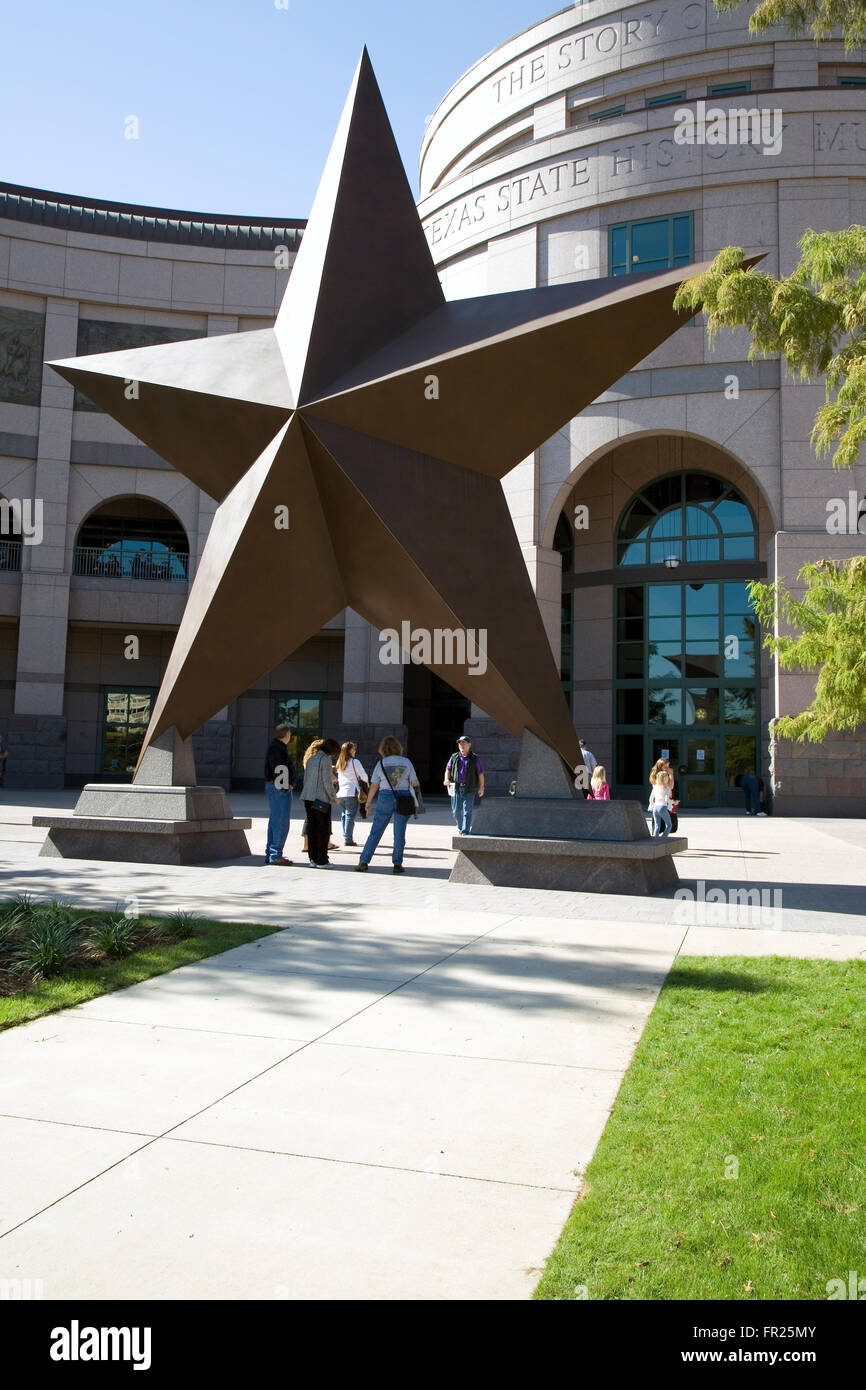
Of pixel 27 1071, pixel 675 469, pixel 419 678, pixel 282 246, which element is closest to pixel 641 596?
pixel 675 469

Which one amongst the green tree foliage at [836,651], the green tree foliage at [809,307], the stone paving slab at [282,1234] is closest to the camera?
the stone paving slab at [282,1234]

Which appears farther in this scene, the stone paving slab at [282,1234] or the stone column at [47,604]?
the stone column at [47,604]

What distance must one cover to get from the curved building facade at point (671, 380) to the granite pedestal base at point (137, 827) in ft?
49.0

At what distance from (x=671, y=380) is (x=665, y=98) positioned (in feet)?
29.3

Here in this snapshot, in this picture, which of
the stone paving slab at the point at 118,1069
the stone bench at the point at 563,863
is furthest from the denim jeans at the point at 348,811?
the stone paving slab at the point at 118,1069

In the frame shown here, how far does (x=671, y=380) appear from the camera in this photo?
25969mm

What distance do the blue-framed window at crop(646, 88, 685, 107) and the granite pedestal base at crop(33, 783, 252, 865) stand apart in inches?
1001

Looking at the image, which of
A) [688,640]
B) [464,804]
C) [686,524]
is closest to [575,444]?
[686,524]

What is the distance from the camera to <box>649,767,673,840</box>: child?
48.2ft

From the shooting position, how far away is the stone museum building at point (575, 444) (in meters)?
25.1

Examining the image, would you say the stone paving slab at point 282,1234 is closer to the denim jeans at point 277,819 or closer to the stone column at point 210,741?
the denim jeans at point 277,819

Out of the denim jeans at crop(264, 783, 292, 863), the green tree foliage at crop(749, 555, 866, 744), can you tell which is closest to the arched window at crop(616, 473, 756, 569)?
the green tree foliage at crop(749, 555, 866, 744)

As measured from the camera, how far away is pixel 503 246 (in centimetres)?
2805

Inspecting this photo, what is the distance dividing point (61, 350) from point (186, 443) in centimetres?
2224
